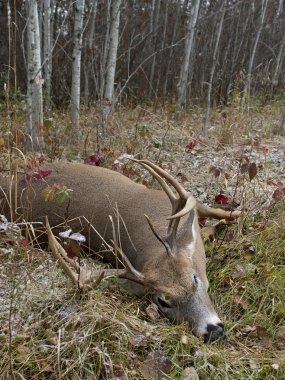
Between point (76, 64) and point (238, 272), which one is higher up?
point (76, 64)

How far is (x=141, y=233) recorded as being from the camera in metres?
3.96

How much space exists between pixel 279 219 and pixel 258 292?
106cm

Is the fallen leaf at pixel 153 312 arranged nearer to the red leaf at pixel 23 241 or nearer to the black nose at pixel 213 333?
the black nose at pixel 213 333

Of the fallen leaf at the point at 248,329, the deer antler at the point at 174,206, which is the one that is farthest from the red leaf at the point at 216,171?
the fallen leaf at the point at 248,329

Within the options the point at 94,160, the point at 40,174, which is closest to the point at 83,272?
→ the point at 40,174

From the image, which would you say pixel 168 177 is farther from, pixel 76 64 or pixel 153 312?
pixel 76 64

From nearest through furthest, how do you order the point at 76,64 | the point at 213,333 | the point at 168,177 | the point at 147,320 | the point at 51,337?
Result: the point at 51,337, the point at 213,333, the point at 147,320, the point at 168,177, the point at 76,64

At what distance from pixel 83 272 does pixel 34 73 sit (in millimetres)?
3244

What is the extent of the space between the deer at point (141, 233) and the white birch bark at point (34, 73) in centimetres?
125

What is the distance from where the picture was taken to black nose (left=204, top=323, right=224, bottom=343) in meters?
3.08

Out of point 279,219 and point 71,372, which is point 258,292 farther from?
point 71,372

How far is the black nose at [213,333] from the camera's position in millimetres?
3078

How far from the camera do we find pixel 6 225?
313cm

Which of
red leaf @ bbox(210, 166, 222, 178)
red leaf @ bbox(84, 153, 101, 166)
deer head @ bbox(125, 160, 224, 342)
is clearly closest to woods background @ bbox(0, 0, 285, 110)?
red leaf @ bbox(84, 153, 101, 166)
